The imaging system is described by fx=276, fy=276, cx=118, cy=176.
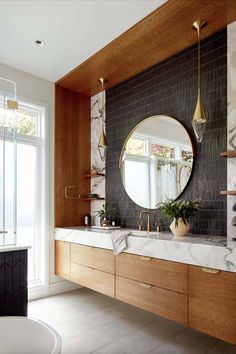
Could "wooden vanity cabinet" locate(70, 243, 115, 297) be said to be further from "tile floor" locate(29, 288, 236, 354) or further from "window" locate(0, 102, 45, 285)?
"window" locate(0, 102, 45, 285)

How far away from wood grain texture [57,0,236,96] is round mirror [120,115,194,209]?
0.70m

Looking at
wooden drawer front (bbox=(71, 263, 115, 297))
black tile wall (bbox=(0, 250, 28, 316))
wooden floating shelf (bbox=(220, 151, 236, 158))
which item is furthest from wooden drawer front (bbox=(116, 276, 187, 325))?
wooden floating shelf (bbox=(220, 151, 236, 158))

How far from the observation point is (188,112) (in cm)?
293

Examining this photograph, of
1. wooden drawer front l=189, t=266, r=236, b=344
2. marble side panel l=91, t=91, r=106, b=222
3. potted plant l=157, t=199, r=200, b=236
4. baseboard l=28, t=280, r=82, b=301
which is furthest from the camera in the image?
marble side panel l=91, t=91, r=106, b=222

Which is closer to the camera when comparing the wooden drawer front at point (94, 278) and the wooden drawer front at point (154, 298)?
the wooden drawer front at point (154, 298)

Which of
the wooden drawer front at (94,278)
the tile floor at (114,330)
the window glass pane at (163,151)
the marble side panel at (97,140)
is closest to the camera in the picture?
the tile floor at (114,330)

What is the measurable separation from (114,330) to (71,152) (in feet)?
7.74

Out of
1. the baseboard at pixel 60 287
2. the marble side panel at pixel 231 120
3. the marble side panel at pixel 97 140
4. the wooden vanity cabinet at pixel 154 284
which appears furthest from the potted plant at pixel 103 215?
the marble side panel at pixel 231 120

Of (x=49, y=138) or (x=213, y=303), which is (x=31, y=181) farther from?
(x=213, y=303)

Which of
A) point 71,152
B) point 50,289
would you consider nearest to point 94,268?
point 50,289

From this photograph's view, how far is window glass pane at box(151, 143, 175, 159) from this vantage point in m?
3.06

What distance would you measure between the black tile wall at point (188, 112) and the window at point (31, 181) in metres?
0.95

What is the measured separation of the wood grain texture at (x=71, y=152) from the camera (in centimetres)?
385

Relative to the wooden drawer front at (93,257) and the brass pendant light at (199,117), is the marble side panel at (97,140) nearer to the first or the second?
the wooden drawer front at (93,257)
